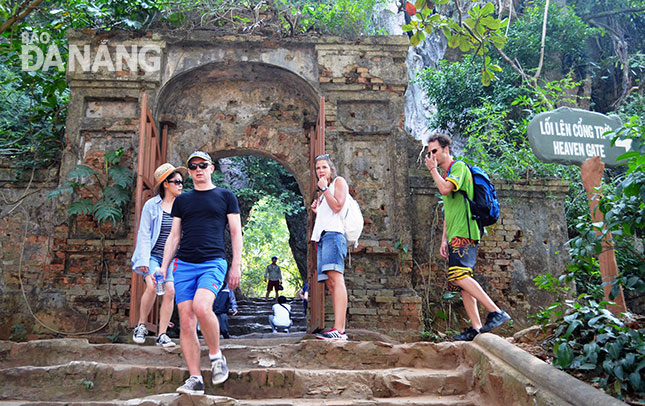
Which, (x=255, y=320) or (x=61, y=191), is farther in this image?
(x=255, y=320)

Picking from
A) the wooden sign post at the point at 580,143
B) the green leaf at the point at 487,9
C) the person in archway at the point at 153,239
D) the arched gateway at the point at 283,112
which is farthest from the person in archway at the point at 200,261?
the arched gateway at the point at 283,112

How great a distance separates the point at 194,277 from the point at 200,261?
4.8 inches

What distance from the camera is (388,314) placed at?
684cm

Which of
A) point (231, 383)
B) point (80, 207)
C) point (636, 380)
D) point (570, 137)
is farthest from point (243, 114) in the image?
point (636, 380)

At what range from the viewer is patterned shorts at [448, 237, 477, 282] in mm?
4527

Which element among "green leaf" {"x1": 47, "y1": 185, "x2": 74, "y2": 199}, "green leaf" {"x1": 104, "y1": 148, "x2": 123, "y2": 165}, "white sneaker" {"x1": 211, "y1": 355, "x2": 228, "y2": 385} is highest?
"green leaf" {"x1": 104, "y1": 148, "x2": 123, "y2": 165}

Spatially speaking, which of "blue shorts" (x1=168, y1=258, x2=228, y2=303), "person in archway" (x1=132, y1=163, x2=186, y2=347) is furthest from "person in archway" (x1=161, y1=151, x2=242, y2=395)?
"person in archway" (x1=132, y1=163, x2=186, y2=347)

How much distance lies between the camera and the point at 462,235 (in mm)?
4594

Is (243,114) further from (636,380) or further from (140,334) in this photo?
Result: (636,380)

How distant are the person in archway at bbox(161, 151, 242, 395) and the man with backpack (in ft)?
5.98

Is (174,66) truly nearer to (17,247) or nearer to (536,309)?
(17,247)

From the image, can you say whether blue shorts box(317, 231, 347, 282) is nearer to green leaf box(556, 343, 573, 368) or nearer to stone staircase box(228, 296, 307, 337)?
green leaf box(556, 343, 573, 368)

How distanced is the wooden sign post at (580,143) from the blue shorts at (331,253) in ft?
6.83

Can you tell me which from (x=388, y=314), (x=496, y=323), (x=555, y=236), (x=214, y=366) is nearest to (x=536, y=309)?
(x=555, y=236)
